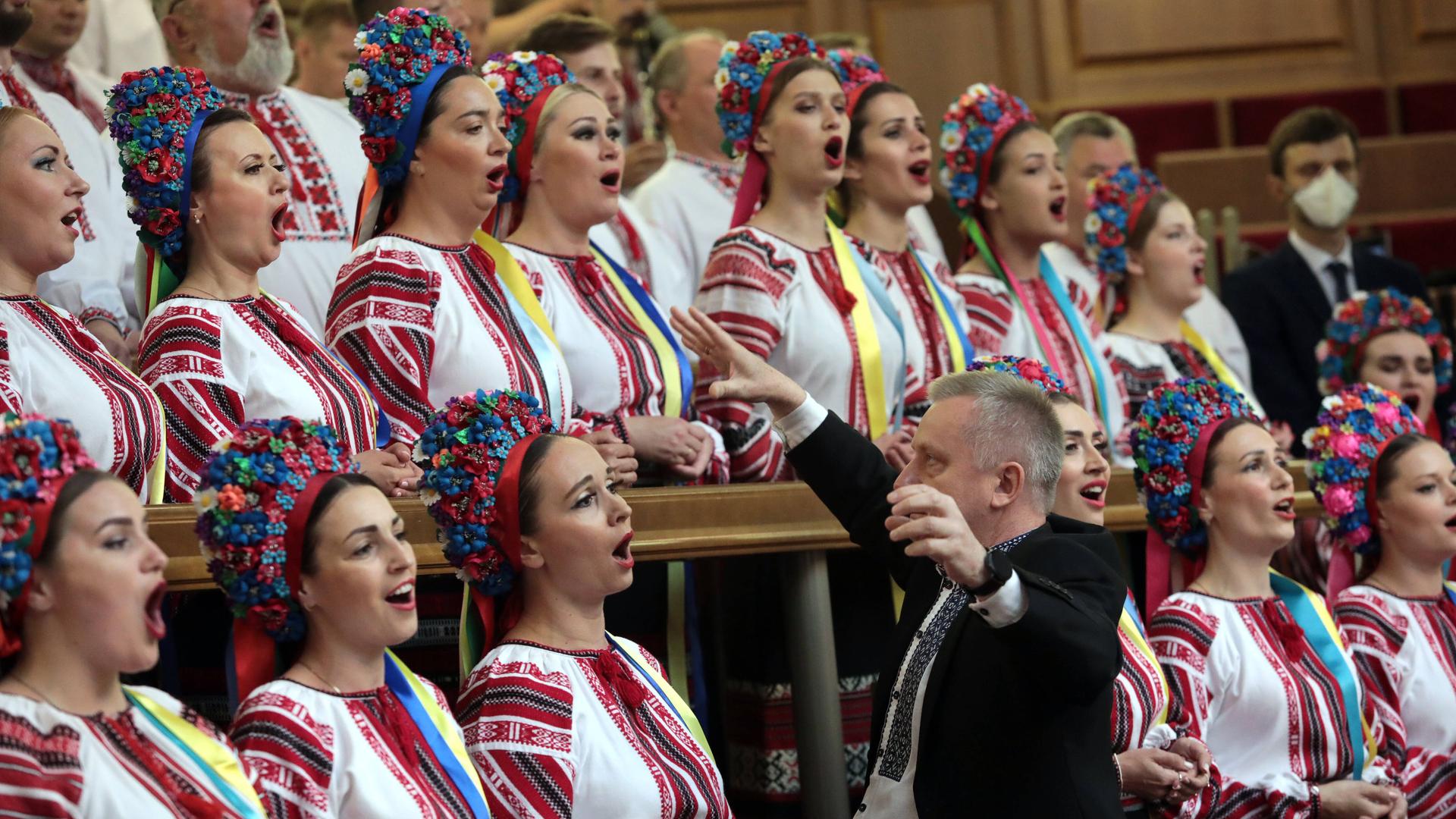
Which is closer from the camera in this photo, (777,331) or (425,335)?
(425,335)

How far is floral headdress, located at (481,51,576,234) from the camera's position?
391 cm

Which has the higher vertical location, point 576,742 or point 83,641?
point 83,641

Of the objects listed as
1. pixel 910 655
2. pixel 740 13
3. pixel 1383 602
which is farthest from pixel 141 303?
pixel 740 13

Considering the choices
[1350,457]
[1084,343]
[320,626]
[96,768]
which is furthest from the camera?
[1084,343]

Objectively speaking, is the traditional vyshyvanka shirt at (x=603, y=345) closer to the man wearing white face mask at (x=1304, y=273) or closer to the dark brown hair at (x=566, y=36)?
the dark brown hair at (x=566, y=36)

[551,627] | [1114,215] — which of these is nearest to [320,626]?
[551,627]

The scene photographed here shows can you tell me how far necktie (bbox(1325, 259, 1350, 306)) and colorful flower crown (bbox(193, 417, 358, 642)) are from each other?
4149mm

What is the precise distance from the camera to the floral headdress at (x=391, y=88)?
356 cm

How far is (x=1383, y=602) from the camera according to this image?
407 cm

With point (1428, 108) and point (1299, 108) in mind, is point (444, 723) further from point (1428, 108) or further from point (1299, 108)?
point (1428, 108)

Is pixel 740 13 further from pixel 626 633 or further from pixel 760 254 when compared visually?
pixel 626 633

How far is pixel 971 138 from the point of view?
15.6 ft

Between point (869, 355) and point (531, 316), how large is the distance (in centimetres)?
79

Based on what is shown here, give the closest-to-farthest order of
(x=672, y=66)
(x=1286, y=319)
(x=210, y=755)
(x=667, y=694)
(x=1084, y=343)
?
(x=210, y=755) < (x=667, y=694) < (x=1084, y=343) < (x=672, y=66) < (x=1286, y=319)
